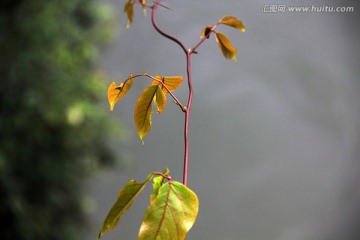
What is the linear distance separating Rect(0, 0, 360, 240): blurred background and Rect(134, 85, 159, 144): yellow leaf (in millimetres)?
1806

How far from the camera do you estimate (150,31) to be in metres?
2.49

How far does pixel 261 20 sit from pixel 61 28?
→ 1.07 m

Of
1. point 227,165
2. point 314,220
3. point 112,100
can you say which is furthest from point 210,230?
point 112,100

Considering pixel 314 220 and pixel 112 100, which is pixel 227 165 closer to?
pixel 314 220

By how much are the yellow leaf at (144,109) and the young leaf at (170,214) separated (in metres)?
0.08

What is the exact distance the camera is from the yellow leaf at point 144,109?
0.35 meters

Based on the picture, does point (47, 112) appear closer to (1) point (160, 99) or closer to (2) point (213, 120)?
(2) point (213, 120)

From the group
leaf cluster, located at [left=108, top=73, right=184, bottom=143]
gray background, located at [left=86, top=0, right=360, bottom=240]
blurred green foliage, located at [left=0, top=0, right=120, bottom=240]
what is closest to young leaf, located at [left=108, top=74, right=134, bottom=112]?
leaf cluster, located at [left=108, top=73, right=184, bottom=143]

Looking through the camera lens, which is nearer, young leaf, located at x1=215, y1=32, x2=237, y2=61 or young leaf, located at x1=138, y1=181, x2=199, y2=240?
young leaf, located at x1=138, y1=181, x2=199, y2=240

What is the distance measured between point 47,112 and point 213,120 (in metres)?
0.90

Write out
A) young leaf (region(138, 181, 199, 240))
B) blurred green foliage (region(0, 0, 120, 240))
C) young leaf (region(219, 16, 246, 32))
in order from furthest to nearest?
blurred green foliage (region(0, 0, 120, 240)) → young leaf (region(219, 16, 246, 32)) → young leaf (region(138, 181, 199, 240))

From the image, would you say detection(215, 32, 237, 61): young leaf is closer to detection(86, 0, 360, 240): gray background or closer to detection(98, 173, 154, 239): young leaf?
detection(98, 173, 154, 239): young leaf

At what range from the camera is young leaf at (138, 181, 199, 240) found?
0.28 m

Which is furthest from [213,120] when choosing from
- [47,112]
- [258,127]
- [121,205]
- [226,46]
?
[121,205]
